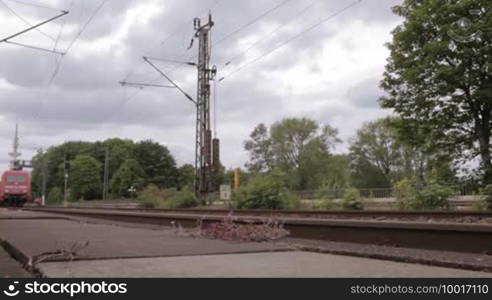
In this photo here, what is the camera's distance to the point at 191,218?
1260 centimetres

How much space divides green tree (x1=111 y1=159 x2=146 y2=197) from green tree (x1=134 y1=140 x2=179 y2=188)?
308 cm

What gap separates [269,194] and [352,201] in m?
4.03

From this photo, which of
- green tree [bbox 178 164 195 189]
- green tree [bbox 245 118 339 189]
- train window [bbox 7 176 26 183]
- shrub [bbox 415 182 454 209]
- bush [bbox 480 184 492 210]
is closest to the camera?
bush [bbox 480 184 492 210]

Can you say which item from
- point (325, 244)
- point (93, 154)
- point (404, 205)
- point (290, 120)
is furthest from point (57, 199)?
A: point (325, 244)

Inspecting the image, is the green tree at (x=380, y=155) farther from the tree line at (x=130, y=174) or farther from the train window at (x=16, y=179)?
the train window at (x=16, y=179)

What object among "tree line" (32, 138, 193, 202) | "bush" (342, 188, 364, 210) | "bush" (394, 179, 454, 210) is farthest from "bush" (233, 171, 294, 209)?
"tree line" (32, 138, 193, 202)

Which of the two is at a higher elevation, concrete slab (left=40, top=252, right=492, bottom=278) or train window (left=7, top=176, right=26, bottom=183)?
train window (left=7, top=176, right=26, bottom=183)

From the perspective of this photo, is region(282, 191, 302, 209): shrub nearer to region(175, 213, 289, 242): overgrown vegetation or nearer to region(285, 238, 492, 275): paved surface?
region(175, 213, 289, 242): overgrown vegetation

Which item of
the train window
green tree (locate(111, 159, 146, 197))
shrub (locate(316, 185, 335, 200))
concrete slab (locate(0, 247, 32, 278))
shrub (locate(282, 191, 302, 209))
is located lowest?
concrete slab (locate(0, 247, 32, 278))

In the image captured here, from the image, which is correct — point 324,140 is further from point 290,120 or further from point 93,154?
point 93,154

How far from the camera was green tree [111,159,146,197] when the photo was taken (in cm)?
9688

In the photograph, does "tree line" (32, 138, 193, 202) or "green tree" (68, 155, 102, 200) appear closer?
"tree line" (32, 138, 193, 202)

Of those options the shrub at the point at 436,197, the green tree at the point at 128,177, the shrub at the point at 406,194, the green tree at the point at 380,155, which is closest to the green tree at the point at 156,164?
the green tree at the point at 128,177

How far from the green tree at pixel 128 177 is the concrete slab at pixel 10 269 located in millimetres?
90308
